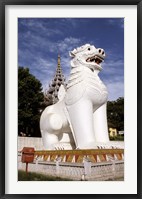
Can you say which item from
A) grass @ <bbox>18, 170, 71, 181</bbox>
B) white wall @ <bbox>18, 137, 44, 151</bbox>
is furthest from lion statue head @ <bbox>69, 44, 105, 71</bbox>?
grass @ <bbox>18, 170, 71, 181</bbox>

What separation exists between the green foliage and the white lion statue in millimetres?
73

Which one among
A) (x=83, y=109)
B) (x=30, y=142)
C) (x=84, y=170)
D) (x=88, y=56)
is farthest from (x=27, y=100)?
(x=84, y=170)

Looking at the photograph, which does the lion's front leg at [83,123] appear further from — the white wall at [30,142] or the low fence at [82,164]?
the white wall at [30,142]

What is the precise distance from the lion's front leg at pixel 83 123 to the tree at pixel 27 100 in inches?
12.7

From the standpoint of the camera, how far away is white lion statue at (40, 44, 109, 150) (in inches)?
123

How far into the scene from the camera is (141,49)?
2.63m

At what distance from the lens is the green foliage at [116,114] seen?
279cm

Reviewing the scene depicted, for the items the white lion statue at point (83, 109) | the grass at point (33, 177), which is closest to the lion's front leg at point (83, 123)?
the white lion statue at point (83, 109)

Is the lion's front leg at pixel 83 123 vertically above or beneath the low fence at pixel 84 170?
above

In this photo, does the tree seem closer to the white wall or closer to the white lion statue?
the white wall

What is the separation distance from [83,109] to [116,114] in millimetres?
265

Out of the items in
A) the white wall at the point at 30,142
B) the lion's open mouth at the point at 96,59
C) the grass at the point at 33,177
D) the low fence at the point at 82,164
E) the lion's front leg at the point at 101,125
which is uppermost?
the lion's open mouth at the point at 96,59

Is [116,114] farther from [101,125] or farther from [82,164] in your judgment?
[82,164]

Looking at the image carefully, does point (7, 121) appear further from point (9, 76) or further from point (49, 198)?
point (49, 198)
